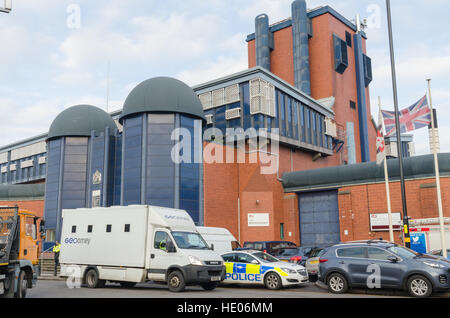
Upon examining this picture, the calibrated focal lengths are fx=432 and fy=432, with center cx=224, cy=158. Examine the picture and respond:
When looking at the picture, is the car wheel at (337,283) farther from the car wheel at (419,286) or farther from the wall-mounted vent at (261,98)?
the wall-mounted vent at (261,98)

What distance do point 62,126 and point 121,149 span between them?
6676 millimetres

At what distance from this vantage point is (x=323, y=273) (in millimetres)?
14781

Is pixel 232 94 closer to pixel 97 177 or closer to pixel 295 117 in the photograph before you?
pixel 295 117

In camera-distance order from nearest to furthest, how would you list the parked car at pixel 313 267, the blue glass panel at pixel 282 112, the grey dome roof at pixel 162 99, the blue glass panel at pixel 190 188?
1. the parked car at pixel 313 267
2. the blue glass panel at pixel 190 188
3. the grey dome roof at pixel 162 99
4. the blue glass panel at pixel 282 112

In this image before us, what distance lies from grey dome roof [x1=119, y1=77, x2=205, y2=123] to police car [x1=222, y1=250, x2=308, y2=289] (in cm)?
1791

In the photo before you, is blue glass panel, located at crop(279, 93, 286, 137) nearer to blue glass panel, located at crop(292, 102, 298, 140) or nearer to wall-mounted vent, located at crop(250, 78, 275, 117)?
wall-mounted vent, located at crop(250, 78, 275, 117)

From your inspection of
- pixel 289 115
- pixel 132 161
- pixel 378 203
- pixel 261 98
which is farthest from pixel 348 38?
pixel 132 161

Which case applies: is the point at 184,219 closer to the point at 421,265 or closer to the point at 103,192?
the point at 421,265

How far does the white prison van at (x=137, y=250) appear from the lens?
14.9 m

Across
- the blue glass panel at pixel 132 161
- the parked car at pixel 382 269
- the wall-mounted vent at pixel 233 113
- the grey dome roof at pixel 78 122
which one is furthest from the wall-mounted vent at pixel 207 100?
the parked car at pixel 382 269

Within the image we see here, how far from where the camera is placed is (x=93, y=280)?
16.9 m

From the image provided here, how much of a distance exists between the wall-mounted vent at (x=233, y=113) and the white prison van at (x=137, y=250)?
75.2ft

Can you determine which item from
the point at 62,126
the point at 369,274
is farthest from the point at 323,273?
the point at 62,126

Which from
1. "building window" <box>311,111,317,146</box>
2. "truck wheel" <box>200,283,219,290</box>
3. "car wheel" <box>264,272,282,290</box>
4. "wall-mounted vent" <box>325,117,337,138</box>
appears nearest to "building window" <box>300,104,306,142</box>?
"building window" <box>311,111,317,146</box>
